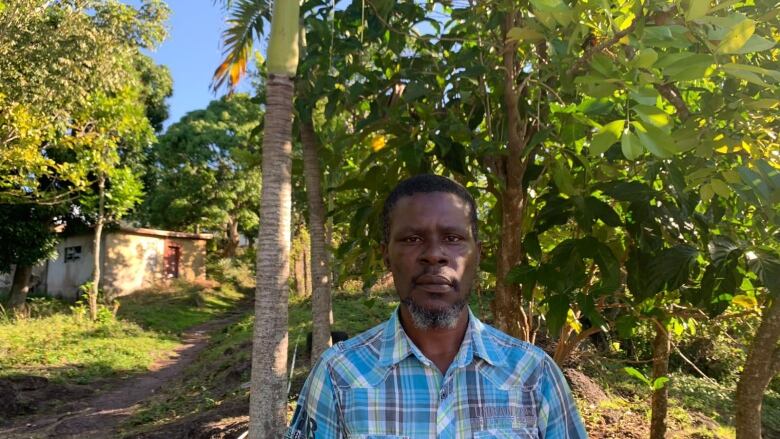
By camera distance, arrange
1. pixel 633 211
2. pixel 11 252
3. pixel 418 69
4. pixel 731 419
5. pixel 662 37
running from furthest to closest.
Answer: pixel 11 252
pixel 731 419
pixel 418 69
pixel 633 211
pixel 662 37

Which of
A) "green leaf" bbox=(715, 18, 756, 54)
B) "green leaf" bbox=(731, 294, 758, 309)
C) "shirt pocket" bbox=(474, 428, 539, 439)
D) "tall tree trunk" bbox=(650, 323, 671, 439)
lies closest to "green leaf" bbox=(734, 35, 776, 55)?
"green leaf" bbox=(715, 18, 756, 54)

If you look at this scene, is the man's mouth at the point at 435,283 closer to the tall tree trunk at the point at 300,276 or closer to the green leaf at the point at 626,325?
the green leaf at the point at 626,325

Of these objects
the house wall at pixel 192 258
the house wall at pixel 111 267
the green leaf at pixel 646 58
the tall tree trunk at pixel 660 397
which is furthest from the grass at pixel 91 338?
the green leaf at pixel 646 58

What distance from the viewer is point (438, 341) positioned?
4.88 ft

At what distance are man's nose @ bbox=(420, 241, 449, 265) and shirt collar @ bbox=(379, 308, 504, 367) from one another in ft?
0.59

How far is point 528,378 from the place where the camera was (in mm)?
1414

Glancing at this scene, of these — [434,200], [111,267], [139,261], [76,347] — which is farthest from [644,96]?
[139,261]

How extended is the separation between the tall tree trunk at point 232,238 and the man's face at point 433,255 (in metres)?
26.3

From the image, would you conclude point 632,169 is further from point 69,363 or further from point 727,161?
point 69,363

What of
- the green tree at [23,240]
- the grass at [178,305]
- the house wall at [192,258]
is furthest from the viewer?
the house wall at [192,258]

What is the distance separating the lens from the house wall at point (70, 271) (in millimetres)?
21219

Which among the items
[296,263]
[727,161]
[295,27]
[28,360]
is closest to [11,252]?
[28,360]

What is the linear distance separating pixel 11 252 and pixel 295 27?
16370 mm

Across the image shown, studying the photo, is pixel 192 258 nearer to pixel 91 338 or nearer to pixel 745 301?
pixel 91 338
